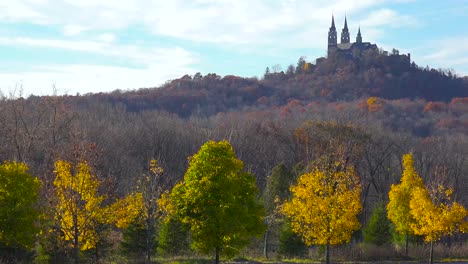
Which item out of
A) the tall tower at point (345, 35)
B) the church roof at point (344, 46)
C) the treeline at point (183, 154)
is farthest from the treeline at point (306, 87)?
the tall tower at point (345, 35)

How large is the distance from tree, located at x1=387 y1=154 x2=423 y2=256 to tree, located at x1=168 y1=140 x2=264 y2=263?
1149cm

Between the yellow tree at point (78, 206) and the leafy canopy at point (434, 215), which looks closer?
the yellow tree at point (78, 206)

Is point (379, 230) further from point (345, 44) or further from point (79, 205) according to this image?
point (345, 44)

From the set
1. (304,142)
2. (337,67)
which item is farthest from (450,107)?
(304,142)

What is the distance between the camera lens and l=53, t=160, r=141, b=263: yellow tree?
19625 millimetres

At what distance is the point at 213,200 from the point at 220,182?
28.2 inches

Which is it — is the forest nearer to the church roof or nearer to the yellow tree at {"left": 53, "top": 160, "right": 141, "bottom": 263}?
the yellow tree at {"left": 53, "top": 160, "right": 141, "bottom": 263}

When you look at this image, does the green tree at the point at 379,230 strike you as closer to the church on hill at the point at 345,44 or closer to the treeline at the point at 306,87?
the treeline at the point at 306,87

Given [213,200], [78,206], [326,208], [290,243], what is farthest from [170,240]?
[326,208]

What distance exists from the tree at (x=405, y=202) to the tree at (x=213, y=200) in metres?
11.5

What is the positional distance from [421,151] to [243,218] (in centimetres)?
4083

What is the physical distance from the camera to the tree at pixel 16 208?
19.0 metres

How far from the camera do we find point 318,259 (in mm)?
27828

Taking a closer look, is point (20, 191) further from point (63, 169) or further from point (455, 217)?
point (455, 217)
